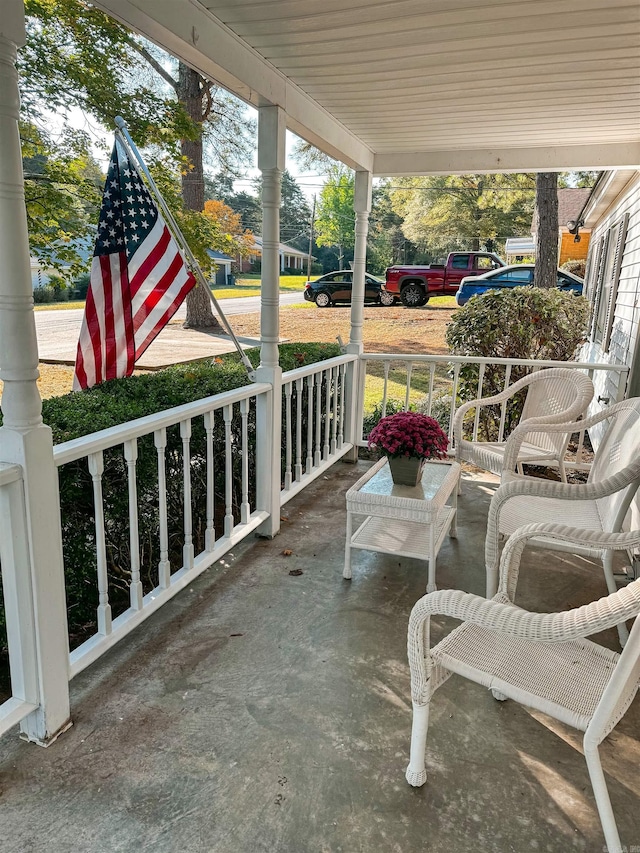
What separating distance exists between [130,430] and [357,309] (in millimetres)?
3281

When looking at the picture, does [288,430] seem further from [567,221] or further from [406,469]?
[567,221]

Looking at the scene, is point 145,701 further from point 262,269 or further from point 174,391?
point 262,269

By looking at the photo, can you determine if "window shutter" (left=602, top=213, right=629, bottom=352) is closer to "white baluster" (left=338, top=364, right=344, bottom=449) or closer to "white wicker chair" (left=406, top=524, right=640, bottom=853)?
"white baluster" (left=338, top=364, right=344, bottom=449)

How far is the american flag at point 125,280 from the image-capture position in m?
2.44

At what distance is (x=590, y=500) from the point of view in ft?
8.93

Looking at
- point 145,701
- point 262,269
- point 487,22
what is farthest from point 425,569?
point 487,22

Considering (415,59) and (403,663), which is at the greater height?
(415,59)

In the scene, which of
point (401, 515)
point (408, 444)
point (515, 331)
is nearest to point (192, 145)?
point (515, 331)

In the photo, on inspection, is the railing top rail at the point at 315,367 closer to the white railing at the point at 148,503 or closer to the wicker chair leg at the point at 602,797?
Result: the white railing at the point at 148,503

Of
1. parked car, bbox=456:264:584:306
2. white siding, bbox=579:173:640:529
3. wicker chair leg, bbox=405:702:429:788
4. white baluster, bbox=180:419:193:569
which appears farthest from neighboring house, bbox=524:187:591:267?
wicker chair leg, bbox=405:702:429:788

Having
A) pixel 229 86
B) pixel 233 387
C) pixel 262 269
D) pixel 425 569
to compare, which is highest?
pixel 229 86

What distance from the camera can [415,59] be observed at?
281 centimetres

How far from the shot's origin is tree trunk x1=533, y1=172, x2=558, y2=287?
341 inches

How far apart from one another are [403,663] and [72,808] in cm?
123
